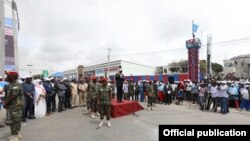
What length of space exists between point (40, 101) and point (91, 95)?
239 cm

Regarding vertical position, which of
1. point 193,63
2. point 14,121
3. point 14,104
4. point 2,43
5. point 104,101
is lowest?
point 14,121

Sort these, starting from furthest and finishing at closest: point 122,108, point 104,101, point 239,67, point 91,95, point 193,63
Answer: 1. point 239,67
2. point 193,63
3. point 122,108
4. point 91,95
5. point 104,101

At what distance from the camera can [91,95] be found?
1311 cm

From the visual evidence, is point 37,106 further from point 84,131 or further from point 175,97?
point 175,97

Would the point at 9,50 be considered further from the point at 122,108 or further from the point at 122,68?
the point at 122,68

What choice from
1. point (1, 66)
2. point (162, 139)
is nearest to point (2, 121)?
point (1, 66)

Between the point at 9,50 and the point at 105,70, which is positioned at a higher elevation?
the point at 9,50

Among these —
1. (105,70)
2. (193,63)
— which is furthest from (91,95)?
(105,70)

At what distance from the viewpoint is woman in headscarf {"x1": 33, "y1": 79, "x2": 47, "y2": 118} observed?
41.2ft

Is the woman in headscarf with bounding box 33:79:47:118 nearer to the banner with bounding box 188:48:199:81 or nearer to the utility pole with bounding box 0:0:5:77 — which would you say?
the utility pole with bounding box 0:0:5:77

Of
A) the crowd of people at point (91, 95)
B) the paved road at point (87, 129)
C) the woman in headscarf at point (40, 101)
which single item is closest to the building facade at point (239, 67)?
the crowd of people at point (91, 95)

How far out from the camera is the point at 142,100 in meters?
22.8

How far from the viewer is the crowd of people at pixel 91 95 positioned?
805cm

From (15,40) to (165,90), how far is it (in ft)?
42.0
